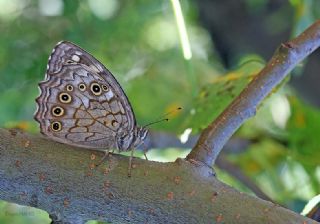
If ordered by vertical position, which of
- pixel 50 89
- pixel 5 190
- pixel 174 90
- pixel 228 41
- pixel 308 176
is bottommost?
pixel 5 190

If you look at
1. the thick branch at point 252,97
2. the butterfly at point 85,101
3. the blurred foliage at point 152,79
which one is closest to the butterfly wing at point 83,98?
the butterfly at point 85,101

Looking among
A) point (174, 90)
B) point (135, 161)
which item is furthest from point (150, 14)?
point (135, 161)

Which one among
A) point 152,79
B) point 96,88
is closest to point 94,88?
point 96,88

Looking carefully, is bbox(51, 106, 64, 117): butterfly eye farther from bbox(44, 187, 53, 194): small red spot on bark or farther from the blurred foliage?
the blurred foliage

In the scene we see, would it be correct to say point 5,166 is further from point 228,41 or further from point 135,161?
point 228,41

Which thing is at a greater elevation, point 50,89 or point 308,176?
point 308,176

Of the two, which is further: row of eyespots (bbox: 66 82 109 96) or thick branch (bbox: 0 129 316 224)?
row of eyespots (bbox: 66 82 109 96)

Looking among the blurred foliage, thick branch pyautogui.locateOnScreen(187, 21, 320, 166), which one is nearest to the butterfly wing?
thick branch pyautogui.locateOnScreen(187, 21, 320, 166)

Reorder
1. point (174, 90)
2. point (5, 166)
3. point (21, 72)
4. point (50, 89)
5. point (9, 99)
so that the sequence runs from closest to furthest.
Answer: point (5, 166) → point (50, 89) → point (21, 72) → point (9, 99) → point (174, 90)

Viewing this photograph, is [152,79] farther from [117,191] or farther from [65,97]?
[117,191]
